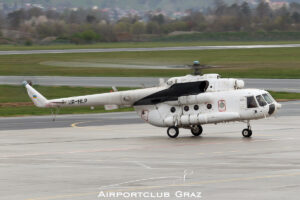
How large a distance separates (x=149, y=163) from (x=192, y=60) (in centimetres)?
5835

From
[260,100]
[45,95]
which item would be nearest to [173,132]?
[260,100]

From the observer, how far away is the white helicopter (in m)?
28.9

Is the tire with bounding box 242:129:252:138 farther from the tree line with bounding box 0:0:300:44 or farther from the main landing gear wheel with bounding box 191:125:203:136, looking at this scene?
the tree line with bounding box 0:0:300:44

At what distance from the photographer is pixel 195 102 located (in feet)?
97.3

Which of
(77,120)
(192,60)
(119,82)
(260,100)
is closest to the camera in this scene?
(260,100)

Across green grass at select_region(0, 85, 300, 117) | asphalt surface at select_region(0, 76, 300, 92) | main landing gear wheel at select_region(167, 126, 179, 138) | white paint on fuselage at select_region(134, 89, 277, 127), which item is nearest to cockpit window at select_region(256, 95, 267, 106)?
white paint on fuselage at select_region(134, 89, 277, 127)

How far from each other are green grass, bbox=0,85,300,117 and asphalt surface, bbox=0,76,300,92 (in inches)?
146

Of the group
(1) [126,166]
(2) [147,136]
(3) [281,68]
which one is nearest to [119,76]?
(3) [281,68]

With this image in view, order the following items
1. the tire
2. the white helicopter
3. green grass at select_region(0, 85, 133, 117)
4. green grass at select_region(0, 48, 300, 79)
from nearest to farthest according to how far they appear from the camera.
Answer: the white helicopter → the tire → green grass at select_region(0, 85, 133, 117) → green grass at select_region(0, 48, 300, 79)

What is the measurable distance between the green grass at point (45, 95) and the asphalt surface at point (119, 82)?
146 inches

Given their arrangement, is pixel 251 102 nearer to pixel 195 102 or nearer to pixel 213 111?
pixel 213 111

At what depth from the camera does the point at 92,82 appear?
6806cm

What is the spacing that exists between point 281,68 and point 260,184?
2659 inches

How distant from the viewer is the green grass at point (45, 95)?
46.8 m
